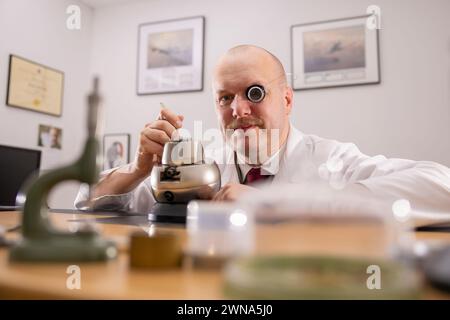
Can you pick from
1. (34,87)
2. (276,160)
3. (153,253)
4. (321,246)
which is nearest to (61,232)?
(153,253)

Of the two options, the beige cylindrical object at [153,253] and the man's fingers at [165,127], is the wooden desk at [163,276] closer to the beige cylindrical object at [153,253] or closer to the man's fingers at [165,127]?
the beige cylindrical object at [153,253]

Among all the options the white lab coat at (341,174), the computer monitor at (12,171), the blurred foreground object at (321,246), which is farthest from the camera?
the computer monitor at (12,171)

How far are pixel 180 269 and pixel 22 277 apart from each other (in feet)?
0.41

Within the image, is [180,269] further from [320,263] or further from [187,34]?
[187,34]

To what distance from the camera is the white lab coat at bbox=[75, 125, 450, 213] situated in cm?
89

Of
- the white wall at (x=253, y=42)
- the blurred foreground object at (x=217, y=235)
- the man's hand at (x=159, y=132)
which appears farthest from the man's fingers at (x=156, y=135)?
the white wall at (x=253, y=42)

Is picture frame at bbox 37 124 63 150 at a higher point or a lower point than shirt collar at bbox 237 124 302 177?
higher

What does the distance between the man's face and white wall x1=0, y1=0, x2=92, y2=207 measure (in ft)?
3.87

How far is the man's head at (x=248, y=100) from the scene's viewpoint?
1360 mm

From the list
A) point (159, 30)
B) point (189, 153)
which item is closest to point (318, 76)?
point (159, 30)

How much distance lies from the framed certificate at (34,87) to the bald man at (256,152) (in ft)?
4.42

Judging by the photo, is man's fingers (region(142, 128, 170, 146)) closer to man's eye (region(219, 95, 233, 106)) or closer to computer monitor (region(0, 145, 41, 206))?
man's eye (region(219, 95, 233, 106))

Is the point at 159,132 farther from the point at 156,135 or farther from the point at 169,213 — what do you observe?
the point at 169,213

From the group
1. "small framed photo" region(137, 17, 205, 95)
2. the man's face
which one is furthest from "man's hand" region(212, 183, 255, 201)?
"small framed photo" region(137, 17, 205, 95)
